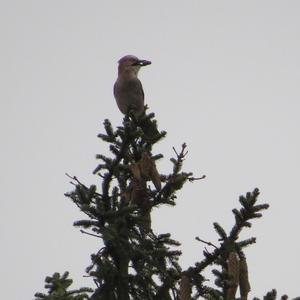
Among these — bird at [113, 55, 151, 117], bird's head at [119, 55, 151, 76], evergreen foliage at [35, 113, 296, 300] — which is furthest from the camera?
bird's head at [119, 55, 151, 76]

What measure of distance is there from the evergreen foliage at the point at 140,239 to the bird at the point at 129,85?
4773 millimetres

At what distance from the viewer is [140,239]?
5305 millimetres

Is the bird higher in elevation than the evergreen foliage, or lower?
higher

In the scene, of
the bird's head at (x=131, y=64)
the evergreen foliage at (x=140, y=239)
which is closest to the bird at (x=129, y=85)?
the bird's head at (x=131, y=64)

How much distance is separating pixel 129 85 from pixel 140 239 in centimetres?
593

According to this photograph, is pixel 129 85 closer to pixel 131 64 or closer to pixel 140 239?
pixel 131 64

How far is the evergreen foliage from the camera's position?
13.4 ft

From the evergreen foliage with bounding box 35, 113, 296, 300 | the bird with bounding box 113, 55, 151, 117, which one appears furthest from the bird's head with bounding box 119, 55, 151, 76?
the evergreen foliage with bounding box 35, 113, 296, 300

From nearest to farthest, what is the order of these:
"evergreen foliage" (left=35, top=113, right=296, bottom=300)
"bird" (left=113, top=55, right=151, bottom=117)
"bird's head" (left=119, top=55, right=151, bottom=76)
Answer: "evergreen foliage" (left=35, top=113, right=296, bottom=300) → "bird" (left=113, top=55, right=151, bottom=117) → "bird's head" (left=119, top=55, right=151, bottom=76)

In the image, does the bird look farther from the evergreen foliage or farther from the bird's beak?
the evergreen foliage

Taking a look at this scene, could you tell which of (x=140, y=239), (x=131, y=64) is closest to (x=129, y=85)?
(x=131, y=64)

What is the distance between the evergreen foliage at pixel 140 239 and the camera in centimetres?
408

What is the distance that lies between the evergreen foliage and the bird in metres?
4.77

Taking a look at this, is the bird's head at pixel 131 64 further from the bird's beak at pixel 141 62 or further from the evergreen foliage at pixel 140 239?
the evergreen foliage at pixel 140 239
